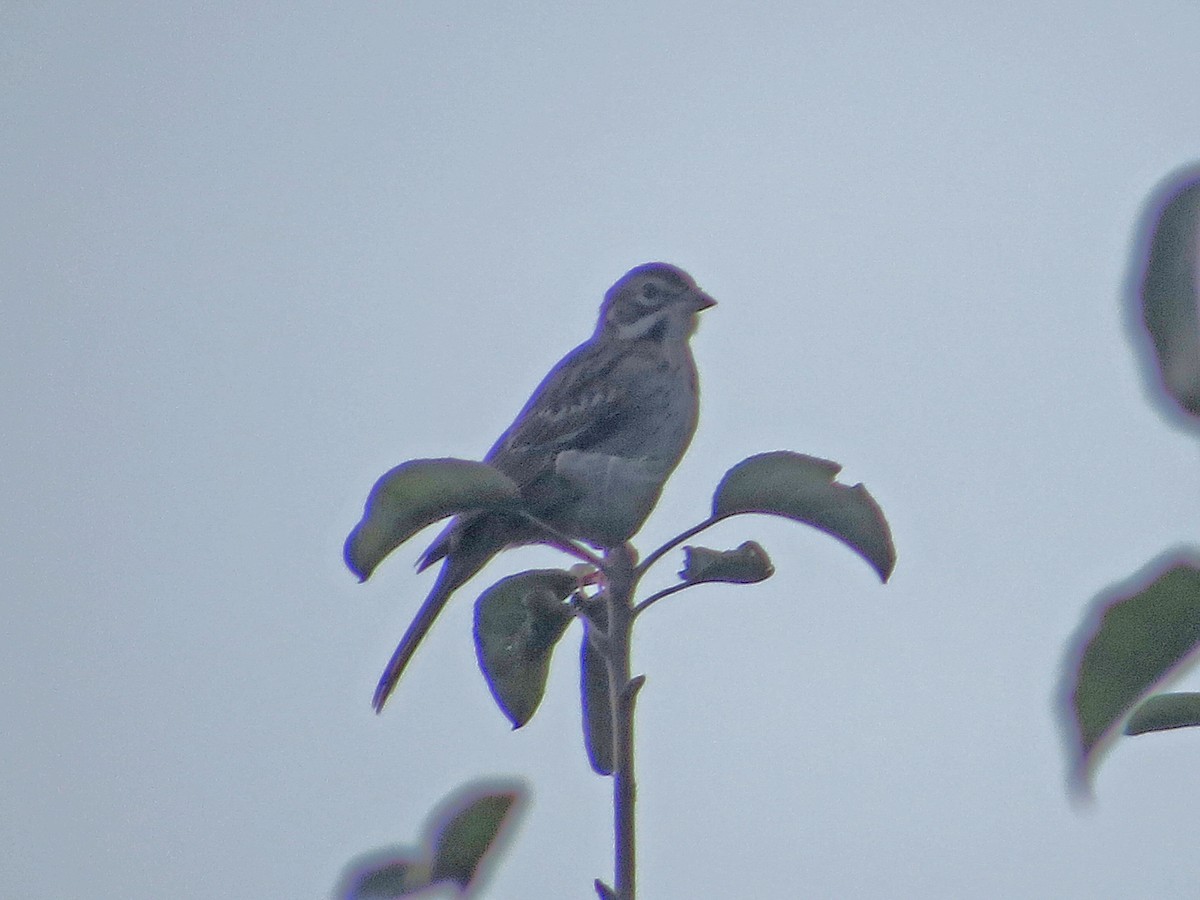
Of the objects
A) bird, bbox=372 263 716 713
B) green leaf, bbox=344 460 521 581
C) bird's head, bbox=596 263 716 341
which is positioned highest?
bird's head, bbox=596 263 716 341

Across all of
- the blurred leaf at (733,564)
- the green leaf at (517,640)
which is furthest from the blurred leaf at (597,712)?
the blurred leaf at (733,564)

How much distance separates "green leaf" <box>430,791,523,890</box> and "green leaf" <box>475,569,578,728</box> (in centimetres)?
44

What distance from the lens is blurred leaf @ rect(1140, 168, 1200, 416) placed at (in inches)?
51.6

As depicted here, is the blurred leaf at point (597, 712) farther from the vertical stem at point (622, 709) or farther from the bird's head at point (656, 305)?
the bird's head at point (656, 305)

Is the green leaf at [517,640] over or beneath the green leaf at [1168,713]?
over

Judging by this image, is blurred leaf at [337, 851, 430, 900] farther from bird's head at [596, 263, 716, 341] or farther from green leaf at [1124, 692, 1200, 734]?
bird's head at [596, 263, 716, 341]

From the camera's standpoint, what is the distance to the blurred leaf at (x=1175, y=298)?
1.31 meters

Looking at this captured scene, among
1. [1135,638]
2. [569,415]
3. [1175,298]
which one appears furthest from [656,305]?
[1175,298]

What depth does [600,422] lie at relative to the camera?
19.0 ft

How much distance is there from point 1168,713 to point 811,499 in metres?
0.71

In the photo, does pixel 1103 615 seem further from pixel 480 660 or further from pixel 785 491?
pixel 480 660

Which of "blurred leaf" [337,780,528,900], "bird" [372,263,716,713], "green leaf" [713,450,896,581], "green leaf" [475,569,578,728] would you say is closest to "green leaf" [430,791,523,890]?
"blurred leaf" [337,780,528,900]

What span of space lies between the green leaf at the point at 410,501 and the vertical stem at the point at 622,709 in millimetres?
271

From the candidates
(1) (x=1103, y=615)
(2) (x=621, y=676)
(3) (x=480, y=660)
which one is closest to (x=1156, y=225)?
(1) (x=1103, y=615)
